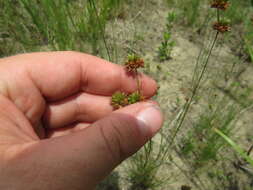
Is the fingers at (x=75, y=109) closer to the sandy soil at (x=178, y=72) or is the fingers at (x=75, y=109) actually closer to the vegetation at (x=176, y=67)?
the vegetation at (x=176, y=67)

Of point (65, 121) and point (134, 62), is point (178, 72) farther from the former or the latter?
point (65, 121)

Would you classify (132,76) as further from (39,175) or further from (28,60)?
(39,175)

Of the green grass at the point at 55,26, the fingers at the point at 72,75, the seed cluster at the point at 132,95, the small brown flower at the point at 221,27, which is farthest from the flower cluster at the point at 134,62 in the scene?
the green grass at the point at 55,26

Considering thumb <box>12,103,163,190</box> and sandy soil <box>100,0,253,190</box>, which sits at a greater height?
thumb <box>12,103,163,190</box>

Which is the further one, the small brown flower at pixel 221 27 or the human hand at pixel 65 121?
the small brown flower at pixel 221 27

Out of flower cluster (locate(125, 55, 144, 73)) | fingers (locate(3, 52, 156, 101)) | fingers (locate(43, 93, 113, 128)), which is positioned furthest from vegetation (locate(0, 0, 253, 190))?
fingers (locate(43, 93, 113, 128))

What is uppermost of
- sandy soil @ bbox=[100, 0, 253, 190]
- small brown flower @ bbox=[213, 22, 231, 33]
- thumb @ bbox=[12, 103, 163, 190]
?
small brown flower @ bbox=[213, 22, 231, 33]

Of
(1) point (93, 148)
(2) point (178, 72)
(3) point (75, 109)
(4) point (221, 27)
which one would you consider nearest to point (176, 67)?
(2) point (178, 72)

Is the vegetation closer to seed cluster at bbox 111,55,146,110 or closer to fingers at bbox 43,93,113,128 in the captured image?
seed cluster at bbox 111,55,146,110
